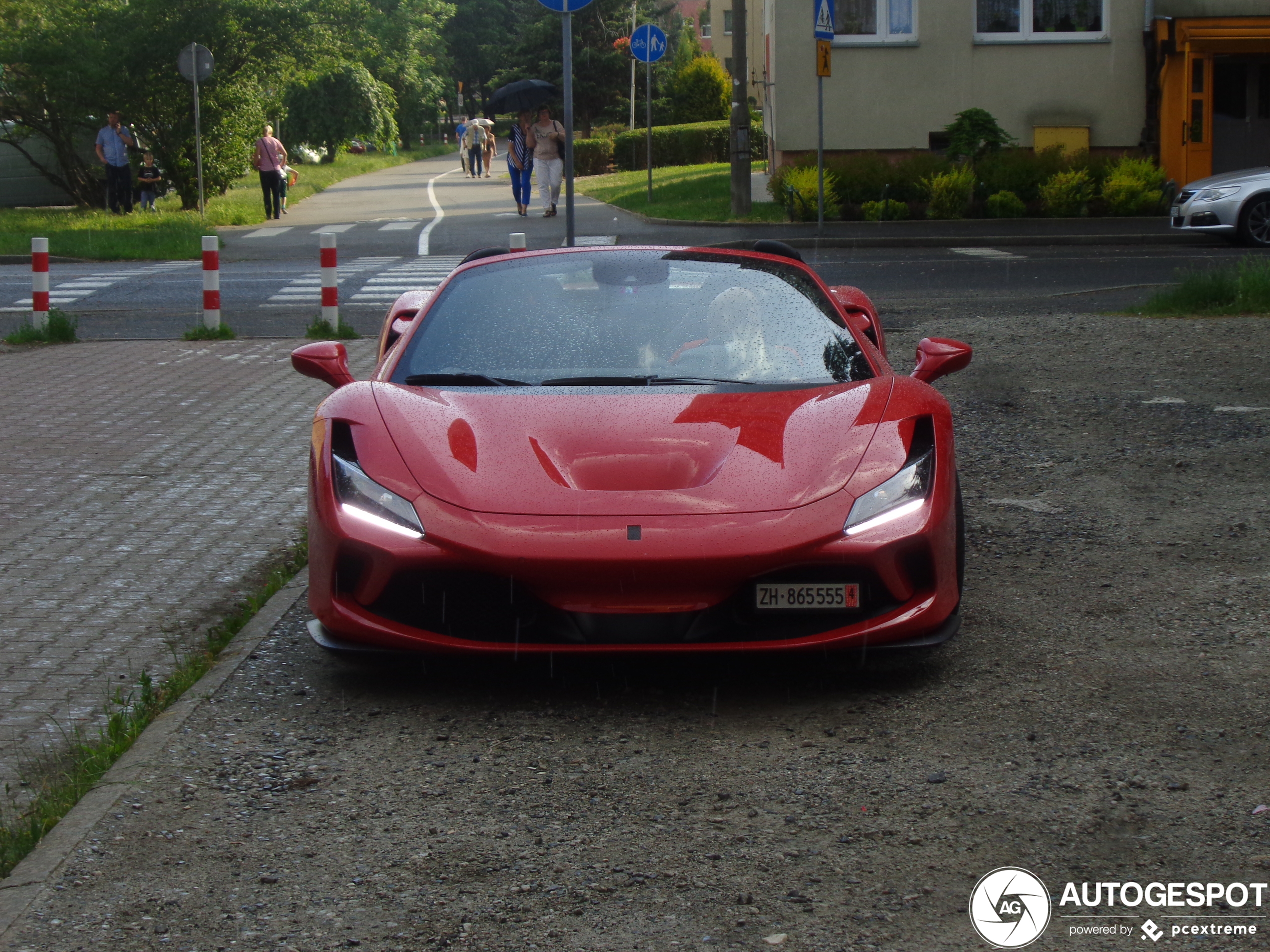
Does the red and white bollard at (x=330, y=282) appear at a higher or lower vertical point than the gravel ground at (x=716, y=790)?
higher

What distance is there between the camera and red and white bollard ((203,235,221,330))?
13.0 meters

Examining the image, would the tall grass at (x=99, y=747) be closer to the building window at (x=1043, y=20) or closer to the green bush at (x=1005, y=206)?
the green bush at (x=1005, y=206)

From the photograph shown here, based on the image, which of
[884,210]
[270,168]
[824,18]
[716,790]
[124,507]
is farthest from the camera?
[270,168]

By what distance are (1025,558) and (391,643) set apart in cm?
259

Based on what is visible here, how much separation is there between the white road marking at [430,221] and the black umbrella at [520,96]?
237 cm

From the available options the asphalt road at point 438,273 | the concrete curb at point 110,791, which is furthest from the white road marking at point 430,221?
Result: the concrete curb at point 110,791

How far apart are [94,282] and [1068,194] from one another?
14.3 m

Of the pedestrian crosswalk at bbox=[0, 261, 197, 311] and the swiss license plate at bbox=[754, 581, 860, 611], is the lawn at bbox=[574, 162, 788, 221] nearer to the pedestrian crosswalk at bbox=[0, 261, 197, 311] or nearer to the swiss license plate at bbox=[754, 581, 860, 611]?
the pedestrian crosswalk at bbox=[0, 261, 197, 311]

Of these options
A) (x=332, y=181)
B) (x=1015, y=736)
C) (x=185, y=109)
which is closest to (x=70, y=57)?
(x=185, y=109)

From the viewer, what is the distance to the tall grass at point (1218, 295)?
12281mm

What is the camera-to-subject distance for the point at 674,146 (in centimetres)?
4784

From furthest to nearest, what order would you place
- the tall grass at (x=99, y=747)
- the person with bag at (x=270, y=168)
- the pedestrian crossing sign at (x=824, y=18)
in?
the person with bag at (x=270, y=168), the pedestrian crossing sign at (x=824, y=18), the tall grass at (x=99, y=747)

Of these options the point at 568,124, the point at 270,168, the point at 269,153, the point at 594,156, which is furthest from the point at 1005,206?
the point at 594,156

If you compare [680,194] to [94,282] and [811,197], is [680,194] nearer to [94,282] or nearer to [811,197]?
[811,197]
